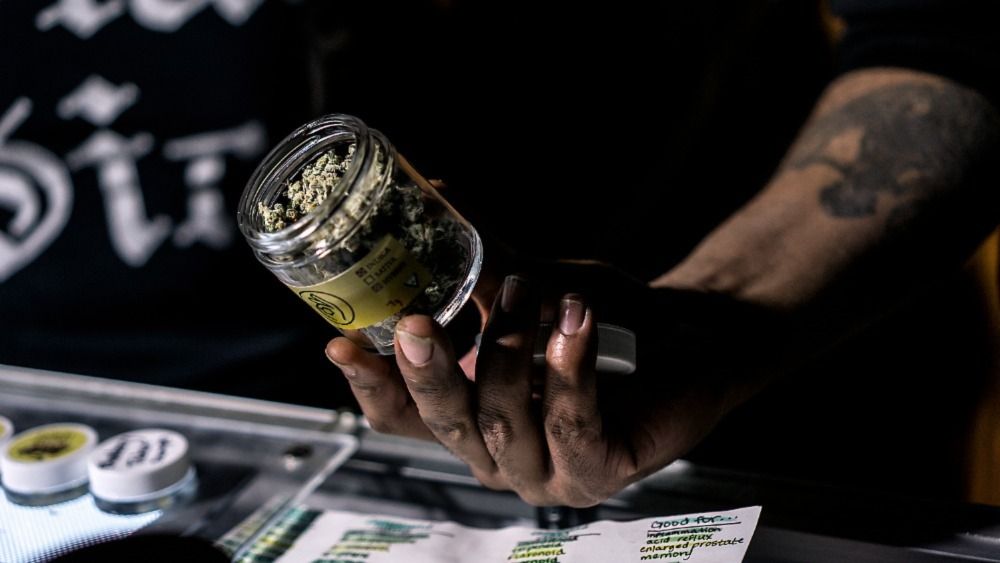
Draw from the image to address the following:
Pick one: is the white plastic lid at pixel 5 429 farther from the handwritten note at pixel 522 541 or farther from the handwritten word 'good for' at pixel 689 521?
the handwritten word 'good for' at pixel 689 521

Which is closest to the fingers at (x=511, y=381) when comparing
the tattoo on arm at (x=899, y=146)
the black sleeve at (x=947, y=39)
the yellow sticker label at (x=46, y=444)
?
the yellow sticker label at (x=46, y=444)

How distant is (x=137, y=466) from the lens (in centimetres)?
71

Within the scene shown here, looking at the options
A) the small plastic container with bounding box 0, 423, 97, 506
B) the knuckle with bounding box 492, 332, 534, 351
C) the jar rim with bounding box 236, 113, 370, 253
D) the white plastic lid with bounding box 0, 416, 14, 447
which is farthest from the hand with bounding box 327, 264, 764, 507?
the white plastic lid with bounding box 0, 416, 14, 447

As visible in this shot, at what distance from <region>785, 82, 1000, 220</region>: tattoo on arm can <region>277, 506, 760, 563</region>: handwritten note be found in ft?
1.60

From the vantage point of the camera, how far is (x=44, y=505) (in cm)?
72

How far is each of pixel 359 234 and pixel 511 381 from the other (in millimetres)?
148

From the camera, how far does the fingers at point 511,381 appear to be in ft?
1.89

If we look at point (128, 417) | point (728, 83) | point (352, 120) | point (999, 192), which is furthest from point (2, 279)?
point (728, 83)

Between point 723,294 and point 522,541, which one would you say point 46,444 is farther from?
point 723,294

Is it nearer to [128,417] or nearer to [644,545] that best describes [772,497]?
[644,545]

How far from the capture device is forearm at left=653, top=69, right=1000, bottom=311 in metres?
0.88

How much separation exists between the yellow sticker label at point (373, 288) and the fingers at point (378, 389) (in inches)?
1.4

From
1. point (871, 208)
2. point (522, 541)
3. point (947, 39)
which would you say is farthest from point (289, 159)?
point (947, 39)

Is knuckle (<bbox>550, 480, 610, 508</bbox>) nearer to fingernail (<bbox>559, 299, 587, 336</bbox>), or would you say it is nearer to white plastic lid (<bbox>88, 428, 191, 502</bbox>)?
fingernail (<bbox>559, 299, 587, 336</bbox>)
